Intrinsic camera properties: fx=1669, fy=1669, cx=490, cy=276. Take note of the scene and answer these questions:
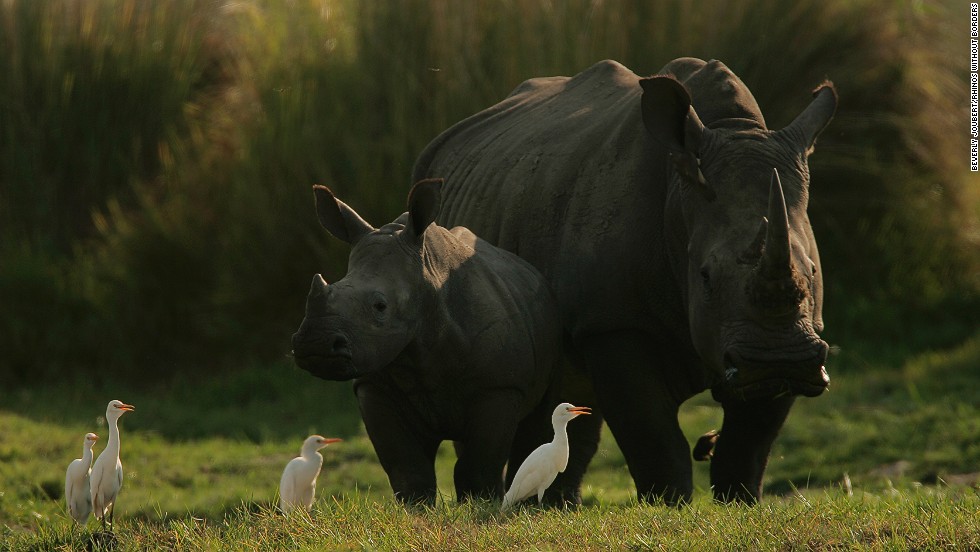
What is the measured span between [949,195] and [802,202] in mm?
8331

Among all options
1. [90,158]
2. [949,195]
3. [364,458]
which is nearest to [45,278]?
[90,158]

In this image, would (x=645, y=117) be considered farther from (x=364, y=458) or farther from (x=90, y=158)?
(x=90, y=158)

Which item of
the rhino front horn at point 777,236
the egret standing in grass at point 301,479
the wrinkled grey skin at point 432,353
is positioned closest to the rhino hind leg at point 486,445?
the wrinkled grey skin at point 432,353

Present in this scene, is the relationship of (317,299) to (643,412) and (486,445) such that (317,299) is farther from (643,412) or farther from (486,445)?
(643,412)

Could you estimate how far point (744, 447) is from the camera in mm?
7395

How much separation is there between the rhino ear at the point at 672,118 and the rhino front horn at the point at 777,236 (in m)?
0.76

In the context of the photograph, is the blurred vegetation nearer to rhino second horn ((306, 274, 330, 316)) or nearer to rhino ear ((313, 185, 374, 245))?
rhino ear ((313, 185, 374, 245))

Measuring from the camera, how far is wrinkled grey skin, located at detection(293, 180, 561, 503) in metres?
6.40

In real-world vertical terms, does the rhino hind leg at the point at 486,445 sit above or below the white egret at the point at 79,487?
above

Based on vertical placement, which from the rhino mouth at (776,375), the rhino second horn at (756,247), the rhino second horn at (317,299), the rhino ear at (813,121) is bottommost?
the rhino mouth at (776,375)

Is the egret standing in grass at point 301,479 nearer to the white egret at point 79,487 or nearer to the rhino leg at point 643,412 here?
the white egret at point 79,487

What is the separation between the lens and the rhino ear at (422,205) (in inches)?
255

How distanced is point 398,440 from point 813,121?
226cm

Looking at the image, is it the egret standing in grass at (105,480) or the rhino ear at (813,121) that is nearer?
the egret standing in grass at (105,480)
